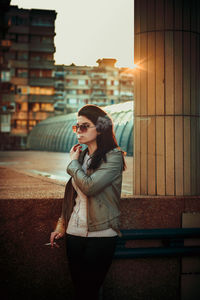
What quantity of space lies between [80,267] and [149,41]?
2829 mm

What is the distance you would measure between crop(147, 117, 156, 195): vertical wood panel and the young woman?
5.02 feet

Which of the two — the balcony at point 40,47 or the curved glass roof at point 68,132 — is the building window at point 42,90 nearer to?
the balcony at point 40,47

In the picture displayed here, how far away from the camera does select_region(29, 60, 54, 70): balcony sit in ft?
200

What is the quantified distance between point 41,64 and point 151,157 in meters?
60.0

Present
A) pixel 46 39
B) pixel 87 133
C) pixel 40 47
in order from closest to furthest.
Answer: pixel 87 133
pixel 40 47
pixel 46 39

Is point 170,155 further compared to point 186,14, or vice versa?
point 186,14

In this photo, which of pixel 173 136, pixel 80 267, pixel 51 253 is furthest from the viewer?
pixel 173 136

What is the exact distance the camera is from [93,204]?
8.73 ft

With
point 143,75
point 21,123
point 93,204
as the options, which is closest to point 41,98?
point 21,123

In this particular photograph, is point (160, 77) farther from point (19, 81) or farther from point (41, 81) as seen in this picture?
point (41, 81)

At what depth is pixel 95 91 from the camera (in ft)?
253

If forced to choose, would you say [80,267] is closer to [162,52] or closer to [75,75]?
[162,52]

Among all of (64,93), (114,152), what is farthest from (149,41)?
(64,93)

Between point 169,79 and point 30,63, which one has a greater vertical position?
point 30,63
